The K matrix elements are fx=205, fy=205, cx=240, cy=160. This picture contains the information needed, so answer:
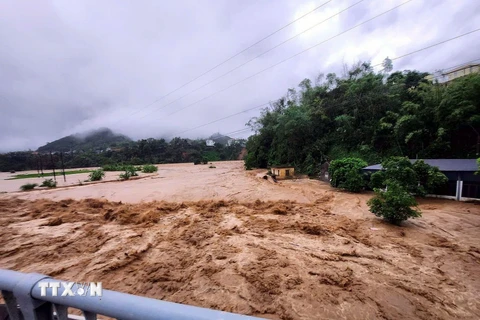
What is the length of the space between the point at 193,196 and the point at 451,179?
39.0 ft

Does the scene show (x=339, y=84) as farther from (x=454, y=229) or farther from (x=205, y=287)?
(x=205, y=287)

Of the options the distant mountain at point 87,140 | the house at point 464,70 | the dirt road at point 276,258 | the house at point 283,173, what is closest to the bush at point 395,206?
the dirt road at point 276,258

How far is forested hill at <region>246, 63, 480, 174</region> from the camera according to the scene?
11.8 metres

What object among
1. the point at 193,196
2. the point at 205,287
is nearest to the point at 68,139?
the point at 193,196

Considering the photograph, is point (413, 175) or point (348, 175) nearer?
point (413, 175)

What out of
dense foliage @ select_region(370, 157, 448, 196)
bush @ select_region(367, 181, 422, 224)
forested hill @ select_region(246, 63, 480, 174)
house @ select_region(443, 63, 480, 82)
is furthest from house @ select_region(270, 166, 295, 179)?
house @ select_region(443, 63, 480, 82)

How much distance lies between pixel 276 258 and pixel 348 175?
8744 mm

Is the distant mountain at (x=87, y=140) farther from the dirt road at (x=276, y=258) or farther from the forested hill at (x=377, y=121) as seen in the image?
the dirt road at (x=276, y=258)

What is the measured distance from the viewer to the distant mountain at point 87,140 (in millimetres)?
99656

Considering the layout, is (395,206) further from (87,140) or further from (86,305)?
(87,140)

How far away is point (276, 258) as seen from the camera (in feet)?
14.0

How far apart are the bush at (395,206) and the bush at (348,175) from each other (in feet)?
16.1

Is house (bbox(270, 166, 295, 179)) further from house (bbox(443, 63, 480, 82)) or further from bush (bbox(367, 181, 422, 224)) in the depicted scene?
house (bbox(443, 63, 480, 82))

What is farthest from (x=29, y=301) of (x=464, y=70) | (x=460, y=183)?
(x=464, y=70)
